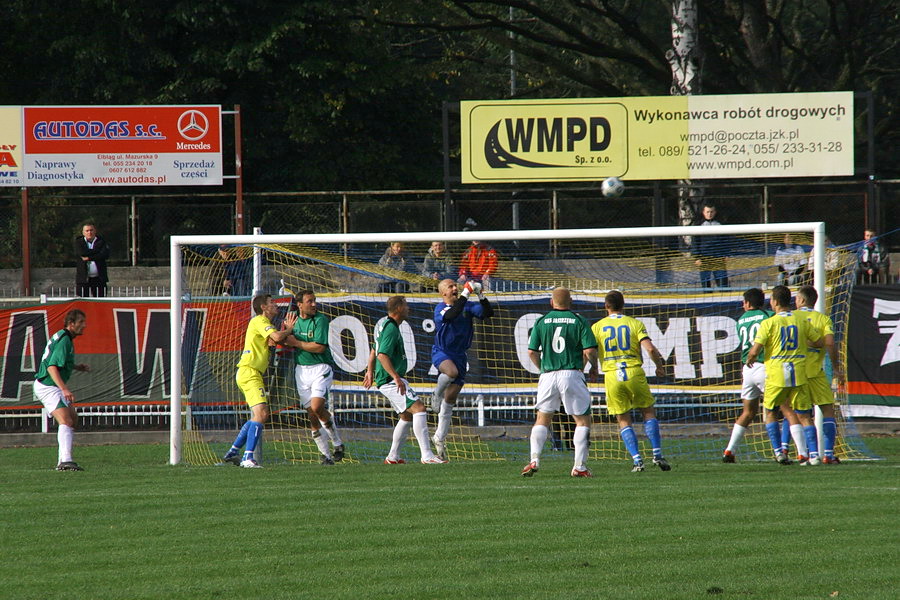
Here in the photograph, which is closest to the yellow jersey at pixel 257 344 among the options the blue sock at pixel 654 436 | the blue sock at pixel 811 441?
the blue sock at pixel 654 436

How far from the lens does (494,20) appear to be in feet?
91.6

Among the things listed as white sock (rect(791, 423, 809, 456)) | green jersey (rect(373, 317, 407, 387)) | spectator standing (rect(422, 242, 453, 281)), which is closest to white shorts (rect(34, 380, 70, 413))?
green jersey (rect(373, 317, 407, 387))

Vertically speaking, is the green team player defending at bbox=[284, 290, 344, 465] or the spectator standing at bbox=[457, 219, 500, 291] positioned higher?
the spectator standing at bbox=[457, 219, 500, 291]

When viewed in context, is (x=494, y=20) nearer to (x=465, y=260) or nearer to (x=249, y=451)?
(x=465, y=260)

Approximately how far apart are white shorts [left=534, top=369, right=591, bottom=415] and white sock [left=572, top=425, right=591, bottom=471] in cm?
18

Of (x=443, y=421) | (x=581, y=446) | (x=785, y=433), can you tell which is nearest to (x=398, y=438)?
(x=443, y=421)

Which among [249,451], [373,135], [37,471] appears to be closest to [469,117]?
[249,451]

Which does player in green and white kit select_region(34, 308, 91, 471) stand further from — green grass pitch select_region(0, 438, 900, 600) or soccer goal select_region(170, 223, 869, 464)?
soccer goal select_region(170, 223, 869, 464)

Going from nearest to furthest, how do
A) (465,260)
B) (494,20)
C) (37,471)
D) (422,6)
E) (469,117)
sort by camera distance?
1. (37,471)
2. (465,260)
3. (469,117)
4. (494,20)
5. (422,6)

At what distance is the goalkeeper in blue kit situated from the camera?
13.0 metres

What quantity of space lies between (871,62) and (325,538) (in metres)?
27.8

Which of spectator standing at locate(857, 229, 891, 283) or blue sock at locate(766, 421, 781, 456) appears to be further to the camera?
spectator standing at locate(857, 229, 891, 283)

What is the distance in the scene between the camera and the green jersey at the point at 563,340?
438 inches

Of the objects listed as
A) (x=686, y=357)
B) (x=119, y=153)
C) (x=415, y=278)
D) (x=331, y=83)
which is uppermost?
(x=331, y=83)
